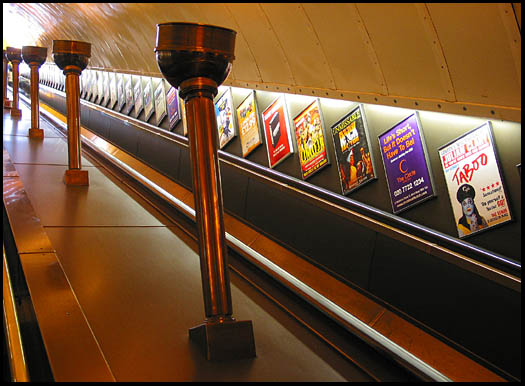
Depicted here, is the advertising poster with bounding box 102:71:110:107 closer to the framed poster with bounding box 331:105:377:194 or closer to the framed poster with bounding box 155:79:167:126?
the framed poster with bounding box 155:79:167:126

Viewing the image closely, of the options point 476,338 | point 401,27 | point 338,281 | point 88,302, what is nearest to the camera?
point 88,302

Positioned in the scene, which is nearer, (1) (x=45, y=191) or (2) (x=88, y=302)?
(2) (x=88, y=302)

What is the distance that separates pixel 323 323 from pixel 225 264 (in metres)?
0.98

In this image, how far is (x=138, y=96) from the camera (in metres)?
11.2

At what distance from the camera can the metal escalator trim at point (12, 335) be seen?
6.07ft

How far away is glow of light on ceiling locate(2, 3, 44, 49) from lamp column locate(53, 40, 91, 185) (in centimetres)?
1110

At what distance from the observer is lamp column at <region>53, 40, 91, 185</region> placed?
14.2 ft

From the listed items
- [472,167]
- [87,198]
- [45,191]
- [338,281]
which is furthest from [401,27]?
[45,191]

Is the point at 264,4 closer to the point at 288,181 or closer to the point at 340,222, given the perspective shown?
the point at 288,181

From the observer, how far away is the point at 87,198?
3.90 m

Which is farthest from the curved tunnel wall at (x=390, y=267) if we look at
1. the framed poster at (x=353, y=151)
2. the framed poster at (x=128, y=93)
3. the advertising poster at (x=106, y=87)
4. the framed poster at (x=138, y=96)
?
the advertising poster at (x=106, y=87)

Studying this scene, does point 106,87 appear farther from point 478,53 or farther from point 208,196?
point 208,196

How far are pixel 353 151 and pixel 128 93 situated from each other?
26.2ft

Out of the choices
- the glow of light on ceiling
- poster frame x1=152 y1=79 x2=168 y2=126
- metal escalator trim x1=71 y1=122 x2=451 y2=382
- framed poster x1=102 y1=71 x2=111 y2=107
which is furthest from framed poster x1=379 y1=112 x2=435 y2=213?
the glow of light on ceiling
